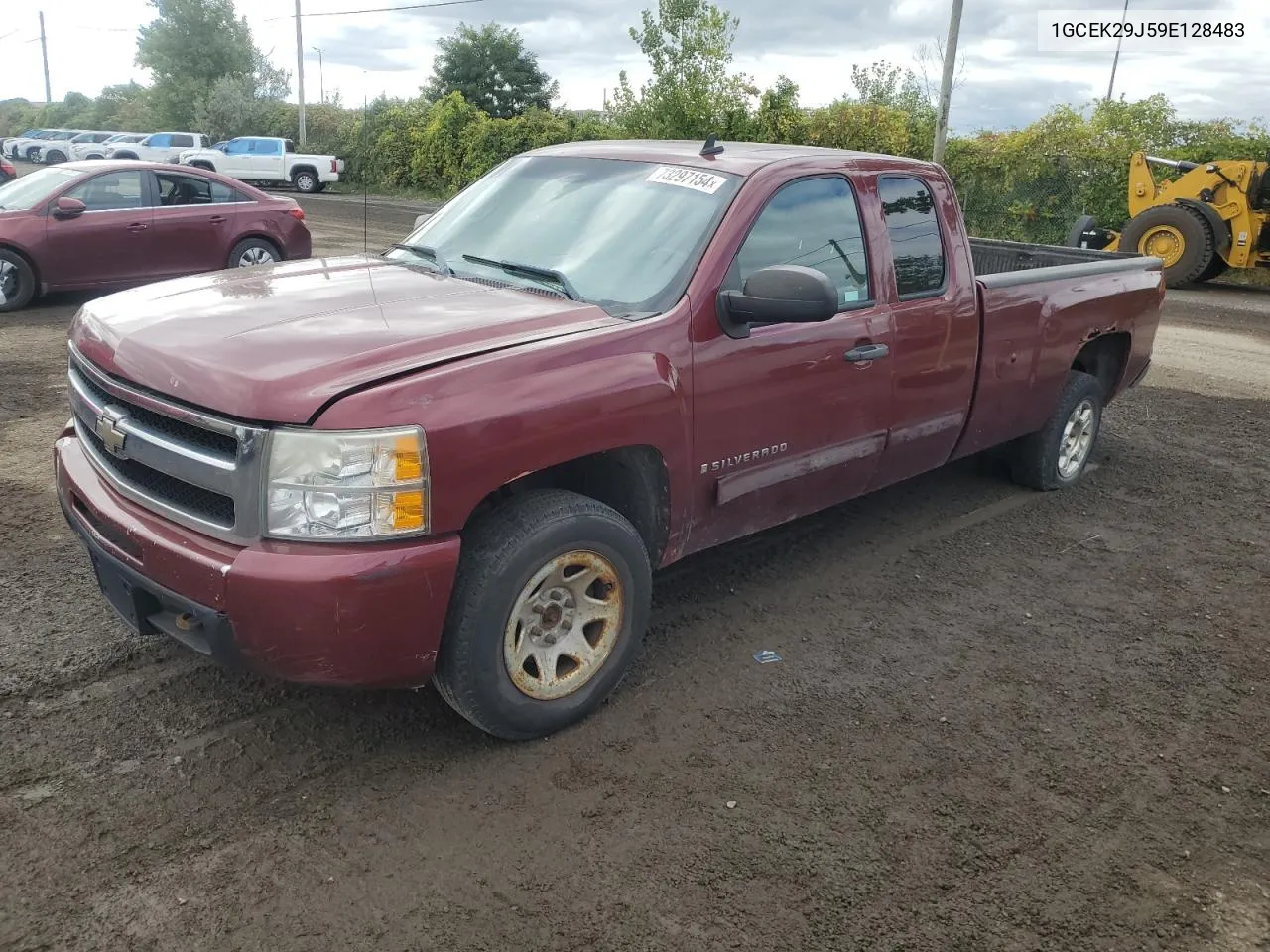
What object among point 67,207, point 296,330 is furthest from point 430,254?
point 67,207

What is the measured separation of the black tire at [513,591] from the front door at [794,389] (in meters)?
0.51

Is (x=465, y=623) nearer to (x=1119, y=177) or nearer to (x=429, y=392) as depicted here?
(x=429, y=392)

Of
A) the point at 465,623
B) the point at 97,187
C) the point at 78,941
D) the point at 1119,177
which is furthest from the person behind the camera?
the point at 1119,177

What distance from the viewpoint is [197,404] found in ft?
9.62

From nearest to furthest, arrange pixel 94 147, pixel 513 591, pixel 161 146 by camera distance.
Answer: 1. pixel 513 591
2. pixel 161 146
3. pixel 94 147

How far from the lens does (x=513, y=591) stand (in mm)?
3117

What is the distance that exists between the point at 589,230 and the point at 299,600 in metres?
1.91

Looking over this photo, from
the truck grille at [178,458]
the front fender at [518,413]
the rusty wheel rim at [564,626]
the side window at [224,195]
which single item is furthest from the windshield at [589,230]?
the side window at [224,195]

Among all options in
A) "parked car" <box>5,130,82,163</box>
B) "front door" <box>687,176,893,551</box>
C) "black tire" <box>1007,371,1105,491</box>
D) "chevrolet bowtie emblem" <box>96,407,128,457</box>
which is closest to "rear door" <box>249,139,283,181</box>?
"parked car" <box>5,130,82,163</box>

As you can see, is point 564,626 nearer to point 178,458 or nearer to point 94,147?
point 178,458

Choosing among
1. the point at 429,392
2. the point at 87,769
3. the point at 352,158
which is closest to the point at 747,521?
the point at 429,392

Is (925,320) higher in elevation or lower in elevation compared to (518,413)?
higher

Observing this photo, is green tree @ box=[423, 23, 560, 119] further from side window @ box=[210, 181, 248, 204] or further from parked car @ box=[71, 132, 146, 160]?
side window @ box=[210, 181, 248, 204]

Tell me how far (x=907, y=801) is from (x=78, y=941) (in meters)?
2.26
